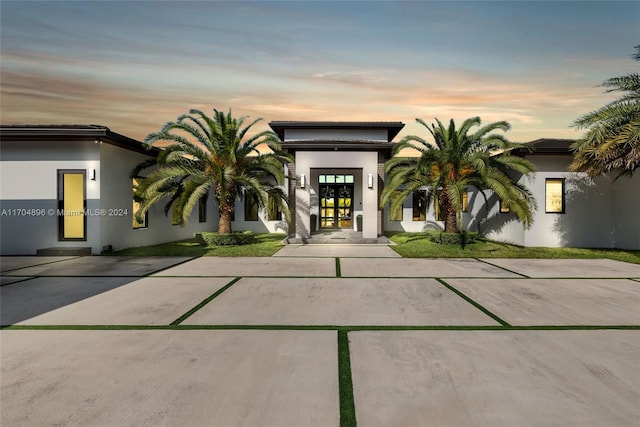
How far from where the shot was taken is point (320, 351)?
13.2 ft

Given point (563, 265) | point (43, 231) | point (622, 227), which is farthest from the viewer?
point (622, 227)

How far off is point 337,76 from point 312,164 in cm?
847

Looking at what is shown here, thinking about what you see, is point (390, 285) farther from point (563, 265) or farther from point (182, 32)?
point (182, 32)

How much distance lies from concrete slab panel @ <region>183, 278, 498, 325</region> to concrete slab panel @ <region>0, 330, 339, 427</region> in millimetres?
675

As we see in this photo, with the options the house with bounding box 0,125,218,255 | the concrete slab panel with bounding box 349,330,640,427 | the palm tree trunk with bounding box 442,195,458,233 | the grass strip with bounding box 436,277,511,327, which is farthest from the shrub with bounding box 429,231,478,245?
the house with bounding box 0,125,218,255

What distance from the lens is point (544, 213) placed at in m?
14.4

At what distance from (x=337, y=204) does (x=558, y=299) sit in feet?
46.5

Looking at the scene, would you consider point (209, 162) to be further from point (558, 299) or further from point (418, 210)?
point (418, 210)

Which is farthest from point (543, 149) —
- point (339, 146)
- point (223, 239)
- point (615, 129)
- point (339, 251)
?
point (223, 239)

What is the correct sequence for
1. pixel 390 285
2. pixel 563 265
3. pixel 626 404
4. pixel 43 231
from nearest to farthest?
1. pixel 626 404
2. pixel 390 285
3. pixel 563 265
4. pixel 43 231

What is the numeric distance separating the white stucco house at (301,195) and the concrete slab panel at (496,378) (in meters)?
9.69

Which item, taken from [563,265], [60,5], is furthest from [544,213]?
[60,5]

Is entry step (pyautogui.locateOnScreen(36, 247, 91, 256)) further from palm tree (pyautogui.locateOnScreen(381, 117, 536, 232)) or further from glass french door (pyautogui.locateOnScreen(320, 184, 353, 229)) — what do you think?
palm tree (pyautogui.locateOnScreen(381, 117, 536, 232))

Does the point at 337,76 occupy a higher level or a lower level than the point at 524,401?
higher
